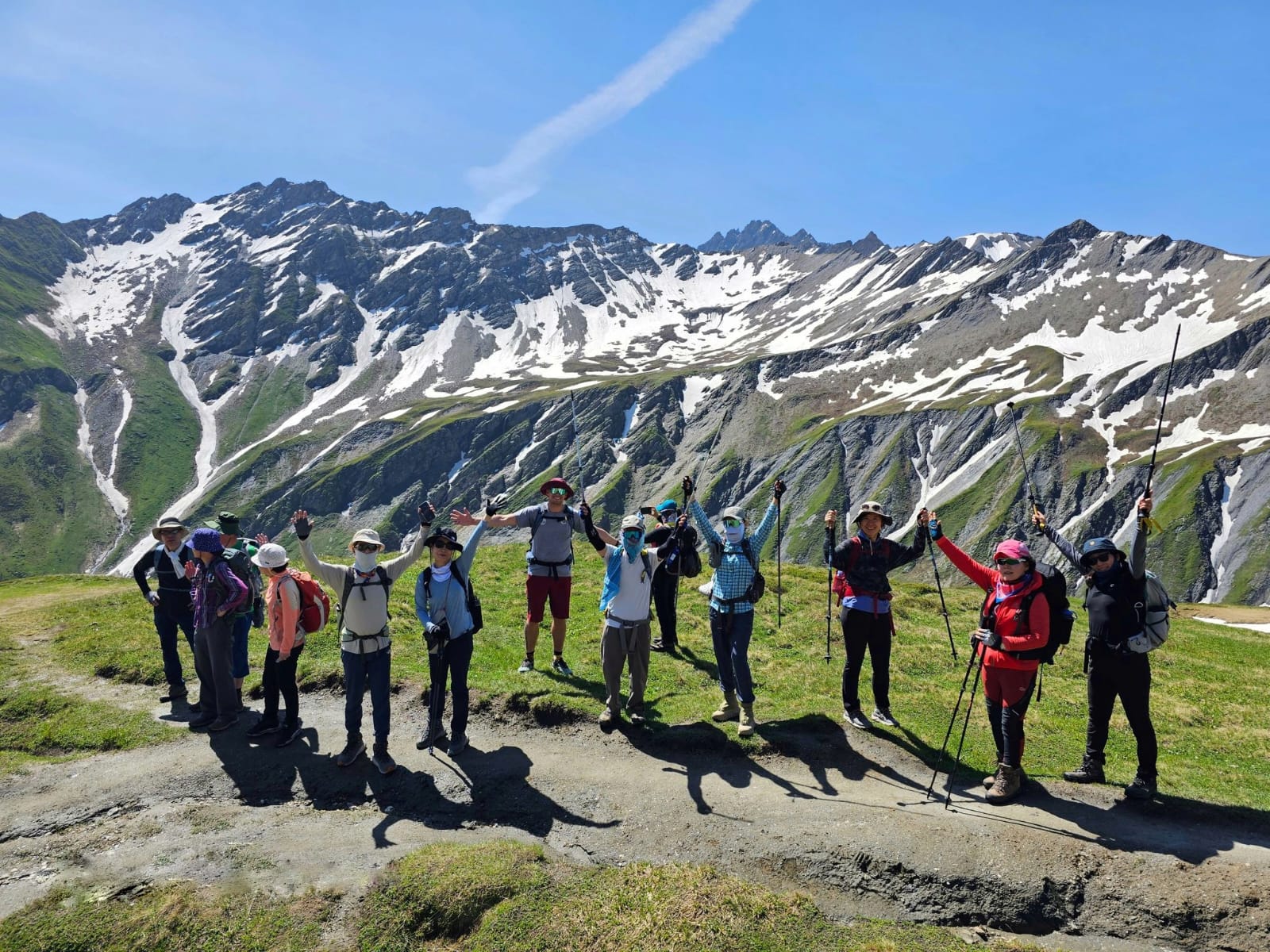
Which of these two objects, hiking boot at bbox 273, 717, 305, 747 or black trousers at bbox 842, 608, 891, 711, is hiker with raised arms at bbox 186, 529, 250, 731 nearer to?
hiking boot at bbox 273, 717, 305, 747

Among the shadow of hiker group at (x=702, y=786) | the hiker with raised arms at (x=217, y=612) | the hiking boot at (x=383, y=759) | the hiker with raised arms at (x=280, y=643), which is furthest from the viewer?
the hiker with raised arms at (x=217, y=612)

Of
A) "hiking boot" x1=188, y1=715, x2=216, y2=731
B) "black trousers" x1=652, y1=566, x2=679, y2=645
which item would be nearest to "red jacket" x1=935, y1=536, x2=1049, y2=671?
"black trousers" x1=652, y1=566, x2=679, y2=645

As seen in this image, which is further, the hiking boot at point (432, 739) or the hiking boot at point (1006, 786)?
the hiking boot at point (432, 739)

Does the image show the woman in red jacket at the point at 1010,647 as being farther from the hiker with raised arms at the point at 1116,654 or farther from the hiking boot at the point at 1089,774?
the hiker with raised arms at the point at 1116,654

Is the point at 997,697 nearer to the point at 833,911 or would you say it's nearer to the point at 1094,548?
the point at 1094,548

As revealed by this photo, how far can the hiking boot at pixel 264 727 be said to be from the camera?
13086 millimetres

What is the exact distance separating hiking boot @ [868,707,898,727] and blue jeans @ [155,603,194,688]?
1461 centimetres

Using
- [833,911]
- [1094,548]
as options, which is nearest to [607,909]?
[833,911]

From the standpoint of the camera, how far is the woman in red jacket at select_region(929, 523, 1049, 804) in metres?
10.1

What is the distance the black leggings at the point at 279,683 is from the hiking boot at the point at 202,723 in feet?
4.43

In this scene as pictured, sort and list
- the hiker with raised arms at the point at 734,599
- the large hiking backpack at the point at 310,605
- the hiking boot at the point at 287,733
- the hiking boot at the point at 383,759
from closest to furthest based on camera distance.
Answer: the hiking boot at the point at 383,759 → the hiker with raised arms at the point at 734,599 → the large hiking backpack at the point at 310,605 → the hiking boot at the point at 287,733

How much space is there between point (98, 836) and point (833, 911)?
1075cm

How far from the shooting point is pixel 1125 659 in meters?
10.3

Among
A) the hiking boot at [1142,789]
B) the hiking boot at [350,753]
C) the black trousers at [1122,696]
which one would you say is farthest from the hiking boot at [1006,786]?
the hiking boot at [350,753]
